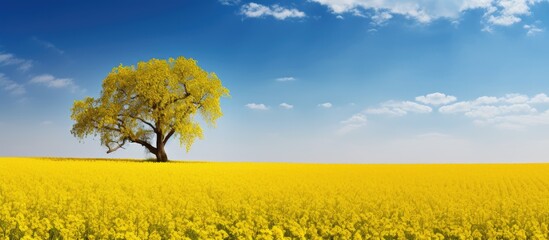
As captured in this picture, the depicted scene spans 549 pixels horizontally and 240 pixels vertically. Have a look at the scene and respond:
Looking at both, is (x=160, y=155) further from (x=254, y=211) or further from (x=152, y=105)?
(x=254, y=211)

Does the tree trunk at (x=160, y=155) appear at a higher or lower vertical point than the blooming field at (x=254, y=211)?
higher

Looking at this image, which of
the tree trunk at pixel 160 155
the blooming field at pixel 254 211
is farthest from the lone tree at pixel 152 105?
the blooming field at pixel 254 211

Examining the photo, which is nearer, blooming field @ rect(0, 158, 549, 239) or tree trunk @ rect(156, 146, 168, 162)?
blooming field @ rect(0, 158, 549, 239)

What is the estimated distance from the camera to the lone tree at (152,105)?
143 ft

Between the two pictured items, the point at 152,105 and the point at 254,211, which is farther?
the point at 152,105

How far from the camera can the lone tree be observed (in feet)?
143

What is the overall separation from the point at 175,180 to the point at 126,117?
2195cm

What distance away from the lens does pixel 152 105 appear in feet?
146

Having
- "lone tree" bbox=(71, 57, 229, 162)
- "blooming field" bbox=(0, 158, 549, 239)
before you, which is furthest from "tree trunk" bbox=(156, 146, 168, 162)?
"blooming field" bbox=(0, 158, 549, 239)

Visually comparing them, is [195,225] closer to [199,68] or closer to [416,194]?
[416,194]

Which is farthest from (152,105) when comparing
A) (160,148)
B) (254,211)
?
(254,211)

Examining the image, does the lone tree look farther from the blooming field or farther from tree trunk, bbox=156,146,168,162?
the blooming field

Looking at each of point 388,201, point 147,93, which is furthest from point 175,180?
point 147,93

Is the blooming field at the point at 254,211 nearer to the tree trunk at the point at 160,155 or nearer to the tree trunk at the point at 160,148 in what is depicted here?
the tree trunk at the point at 160,148
